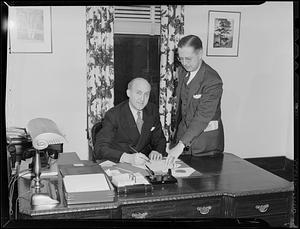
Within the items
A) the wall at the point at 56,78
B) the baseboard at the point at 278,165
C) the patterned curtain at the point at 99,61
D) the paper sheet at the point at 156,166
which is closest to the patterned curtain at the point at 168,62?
the paper sheet at the point at 156,166

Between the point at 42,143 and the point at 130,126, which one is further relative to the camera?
the point at 130,126

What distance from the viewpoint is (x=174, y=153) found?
2.11 meters

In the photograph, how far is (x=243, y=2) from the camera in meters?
1.92

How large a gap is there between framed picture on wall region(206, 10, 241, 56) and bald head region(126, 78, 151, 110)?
34 cm

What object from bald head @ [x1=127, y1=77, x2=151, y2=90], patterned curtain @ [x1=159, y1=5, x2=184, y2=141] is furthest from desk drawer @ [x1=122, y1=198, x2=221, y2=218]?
bald head @ [x1=127, y1=77, x2=151, y2=90]

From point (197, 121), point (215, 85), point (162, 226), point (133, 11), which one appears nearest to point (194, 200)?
point (162, 226)

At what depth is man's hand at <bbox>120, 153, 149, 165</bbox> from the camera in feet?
6.82

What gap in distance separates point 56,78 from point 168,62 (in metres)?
0.52

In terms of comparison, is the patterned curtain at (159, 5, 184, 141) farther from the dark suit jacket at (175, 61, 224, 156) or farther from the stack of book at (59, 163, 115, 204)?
the stack of book at (59, 163, 115, 204)

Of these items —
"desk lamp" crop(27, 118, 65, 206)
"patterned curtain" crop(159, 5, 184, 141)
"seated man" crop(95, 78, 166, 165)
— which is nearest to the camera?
"desk lamp" crop(27, 118, 65, 206)

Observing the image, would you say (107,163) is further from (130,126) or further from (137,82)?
(137,82)

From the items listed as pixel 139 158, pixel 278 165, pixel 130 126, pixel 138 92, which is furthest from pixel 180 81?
pixel 278 165

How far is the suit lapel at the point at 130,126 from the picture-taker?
2047 millimetres

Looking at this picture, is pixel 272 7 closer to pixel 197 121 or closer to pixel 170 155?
pixel 197 121
